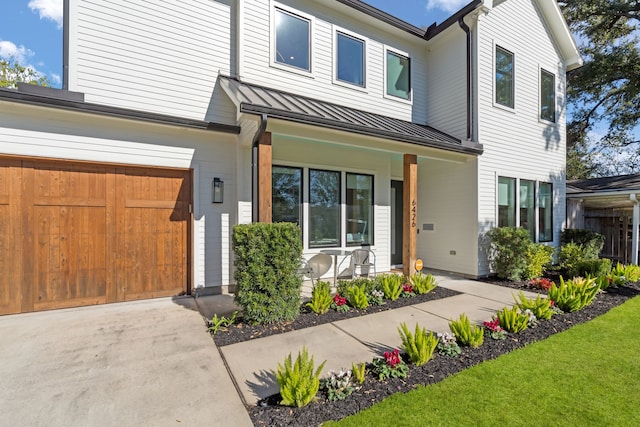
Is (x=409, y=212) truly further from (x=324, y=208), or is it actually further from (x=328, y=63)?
(x=328, y=63)

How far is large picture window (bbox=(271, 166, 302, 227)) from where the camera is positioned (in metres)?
6.22

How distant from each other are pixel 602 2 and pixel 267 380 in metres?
17.4

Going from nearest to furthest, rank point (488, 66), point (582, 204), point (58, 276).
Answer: point (58, 276)
point (488, 66)
point (582, 204)

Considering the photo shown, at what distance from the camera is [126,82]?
5000mm

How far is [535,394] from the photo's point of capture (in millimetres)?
2697

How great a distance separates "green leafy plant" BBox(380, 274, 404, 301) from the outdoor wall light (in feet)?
10.9

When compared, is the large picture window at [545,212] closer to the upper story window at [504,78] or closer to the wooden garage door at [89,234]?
the upper story window at [504,78]

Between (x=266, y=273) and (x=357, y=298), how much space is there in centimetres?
154

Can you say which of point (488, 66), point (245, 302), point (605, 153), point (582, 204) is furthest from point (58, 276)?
point (605, 153)

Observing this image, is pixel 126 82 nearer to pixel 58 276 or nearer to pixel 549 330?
pixel 58 276

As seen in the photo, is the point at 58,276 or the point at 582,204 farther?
the point at 582,204

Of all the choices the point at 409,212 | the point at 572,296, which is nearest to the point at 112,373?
the point at 409,212

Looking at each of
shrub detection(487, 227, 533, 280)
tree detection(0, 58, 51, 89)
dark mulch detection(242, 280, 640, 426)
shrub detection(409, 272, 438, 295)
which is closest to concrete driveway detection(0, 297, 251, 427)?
dark mulch detection(242, 280, 640, 426)

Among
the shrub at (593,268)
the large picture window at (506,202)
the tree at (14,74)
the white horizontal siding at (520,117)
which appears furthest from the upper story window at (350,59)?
the tree at (14,74)
